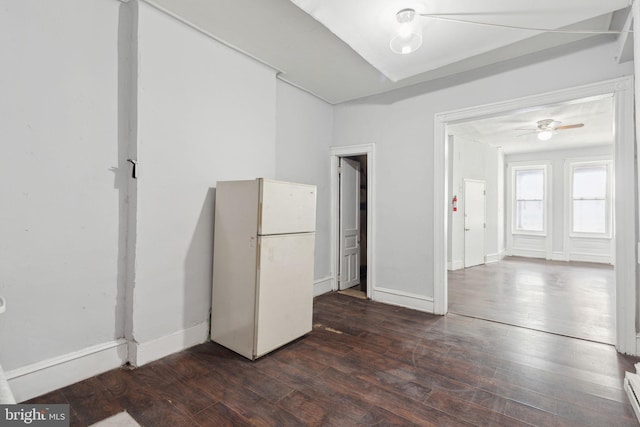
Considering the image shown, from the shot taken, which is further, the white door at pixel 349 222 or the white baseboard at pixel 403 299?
the white door at pixel 349 222

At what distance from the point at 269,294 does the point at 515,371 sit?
2004 millimetres

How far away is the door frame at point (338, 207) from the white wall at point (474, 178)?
2.58 metres

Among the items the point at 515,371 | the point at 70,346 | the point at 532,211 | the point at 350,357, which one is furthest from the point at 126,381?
the point at 532,211

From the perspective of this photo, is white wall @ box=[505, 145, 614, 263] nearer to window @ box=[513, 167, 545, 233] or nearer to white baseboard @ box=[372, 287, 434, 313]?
window @ box=[513, 167, 545, 233]

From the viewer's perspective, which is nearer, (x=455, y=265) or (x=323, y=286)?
(x=323, y=286)

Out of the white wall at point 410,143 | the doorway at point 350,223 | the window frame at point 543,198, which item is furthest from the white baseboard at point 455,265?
the window frame at point 543,198

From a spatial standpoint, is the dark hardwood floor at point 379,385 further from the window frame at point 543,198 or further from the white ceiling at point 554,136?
the window frame at point 543,198

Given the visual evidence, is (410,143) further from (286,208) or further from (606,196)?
(606,196)

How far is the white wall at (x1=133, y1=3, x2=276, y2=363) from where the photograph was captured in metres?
2.25

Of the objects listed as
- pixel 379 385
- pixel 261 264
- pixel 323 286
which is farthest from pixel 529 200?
pixel 261 264

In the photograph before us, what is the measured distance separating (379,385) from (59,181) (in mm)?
2616

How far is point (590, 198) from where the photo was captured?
6.95m

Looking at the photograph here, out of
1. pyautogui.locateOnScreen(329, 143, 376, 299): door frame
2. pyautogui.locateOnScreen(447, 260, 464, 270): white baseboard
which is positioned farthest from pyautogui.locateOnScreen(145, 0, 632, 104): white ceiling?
pyautogui.locateOnScreen(447, 260, 464, 270): white baseboard

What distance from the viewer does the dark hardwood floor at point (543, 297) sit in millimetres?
→ 3121
